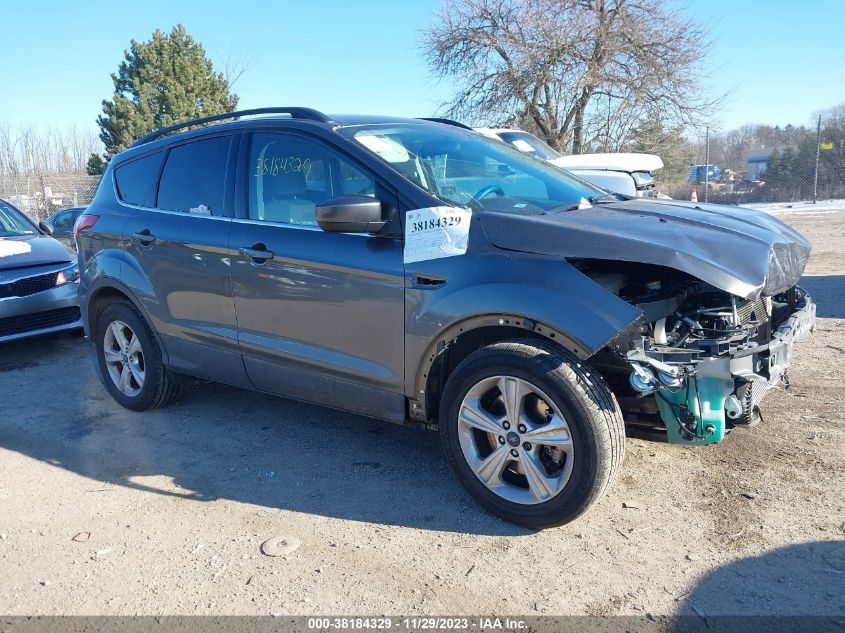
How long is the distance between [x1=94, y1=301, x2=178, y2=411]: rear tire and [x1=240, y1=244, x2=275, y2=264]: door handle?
4.20 feet

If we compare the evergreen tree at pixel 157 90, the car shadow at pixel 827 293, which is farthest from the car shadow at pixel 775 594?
the evergreen tree at pixel 157 90

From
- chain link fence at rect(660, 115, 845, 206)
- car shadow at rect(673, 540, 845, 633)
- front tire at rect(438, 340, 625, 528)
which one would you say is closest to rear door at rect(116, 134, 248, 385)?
front tire at rect(438, 340, 625, 528)

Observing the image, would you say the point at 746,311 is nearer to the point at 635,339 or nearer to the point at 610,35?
the point at 635,339

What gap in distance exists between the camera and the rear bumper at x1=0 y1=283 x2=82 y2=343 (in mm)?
6531

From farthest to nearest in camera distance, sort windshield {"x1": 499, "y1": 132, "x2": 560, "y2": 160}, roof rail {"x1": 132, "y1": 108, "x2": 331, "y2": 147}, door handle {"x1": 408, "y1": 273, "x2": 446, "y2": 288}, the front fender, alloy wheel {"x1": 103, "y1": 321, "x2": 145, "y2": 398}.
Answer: windshield {"x1": 499, "y1": 132, "x2": 560, "y2": 160} < alloy wheel {"x1": 103, "y1": 321, "x2": 145, "y2": 398} < roof rail {"x1": 132, "y1": 108, "x2": 331, "y2": 147} < door handle {"x1": 408, "y1": 273, "x2": 446, "y2": 288} < the front fender

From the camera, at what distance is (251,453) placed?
4215 mm

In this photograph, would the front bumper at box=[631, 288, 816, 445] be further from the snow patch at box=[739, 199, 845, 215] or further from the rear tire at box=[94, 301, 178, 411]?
the snow patch at box=[739, 199, 845, 215]

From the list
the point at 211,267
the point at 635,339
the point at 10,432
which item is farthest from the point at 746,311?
the point at 10,432

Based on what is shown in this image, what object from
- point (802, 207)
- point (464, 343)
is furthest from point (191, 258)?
point (802, 207)

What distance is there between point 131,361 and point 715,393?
3.89 metres

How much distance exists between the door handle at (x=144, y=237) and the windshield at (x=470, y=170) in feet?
5.30

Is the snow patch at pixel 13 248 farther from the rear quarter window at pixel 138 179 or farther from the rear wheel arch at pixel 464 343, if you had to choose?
the rear wheel arch at pixel 464 343

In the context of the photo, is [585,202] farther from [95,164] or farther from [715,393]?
[95,164]

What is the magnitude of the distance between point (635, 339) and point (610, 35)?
21.8 meters
